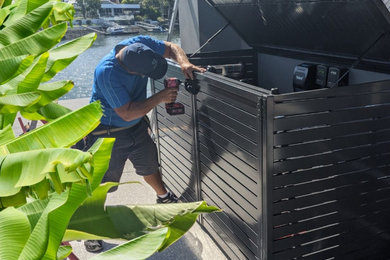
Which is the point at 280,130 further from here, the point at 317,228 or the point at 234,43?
the point at 234,43

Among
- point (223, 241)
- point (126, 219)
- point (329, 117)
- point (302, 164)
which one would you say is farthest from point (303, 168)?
point (126, 219)

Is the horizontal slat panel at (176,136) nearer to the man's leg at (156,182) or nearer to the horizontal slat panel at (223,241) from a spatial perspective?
the man's leg at (156,182)

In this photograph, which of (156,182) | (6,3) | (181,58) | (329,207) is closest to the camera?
(6,3)

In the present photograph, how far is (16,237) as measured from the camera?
65 cm

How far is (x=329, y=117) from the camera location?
2303 millimetres

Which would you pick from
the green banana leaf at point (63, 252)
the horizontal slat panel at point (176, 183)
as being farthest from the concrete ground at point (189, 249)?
the green banana leaf at point (63, 252)

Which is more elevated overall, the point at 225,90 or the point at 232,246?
the point at 225,90

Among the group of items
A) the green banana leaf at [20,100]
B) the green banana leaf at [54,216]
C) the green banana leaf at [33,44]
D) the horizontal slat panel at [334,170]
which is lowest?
the horizontal slat panel at [334,170]

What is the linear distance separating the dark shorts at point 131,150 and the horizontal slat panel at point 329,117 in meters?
1.80

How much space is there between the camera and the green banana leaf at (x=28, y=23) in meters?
0.94

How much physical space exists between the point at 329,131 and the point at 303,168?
253 millimetres

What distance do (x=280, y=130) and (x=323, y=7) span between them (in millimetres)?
1217

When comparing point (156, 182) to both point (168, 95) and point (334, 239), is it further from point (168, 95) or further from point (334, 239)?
point (334, 239)

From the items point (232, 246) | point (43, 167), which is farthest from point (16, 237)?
point (232, 246)
